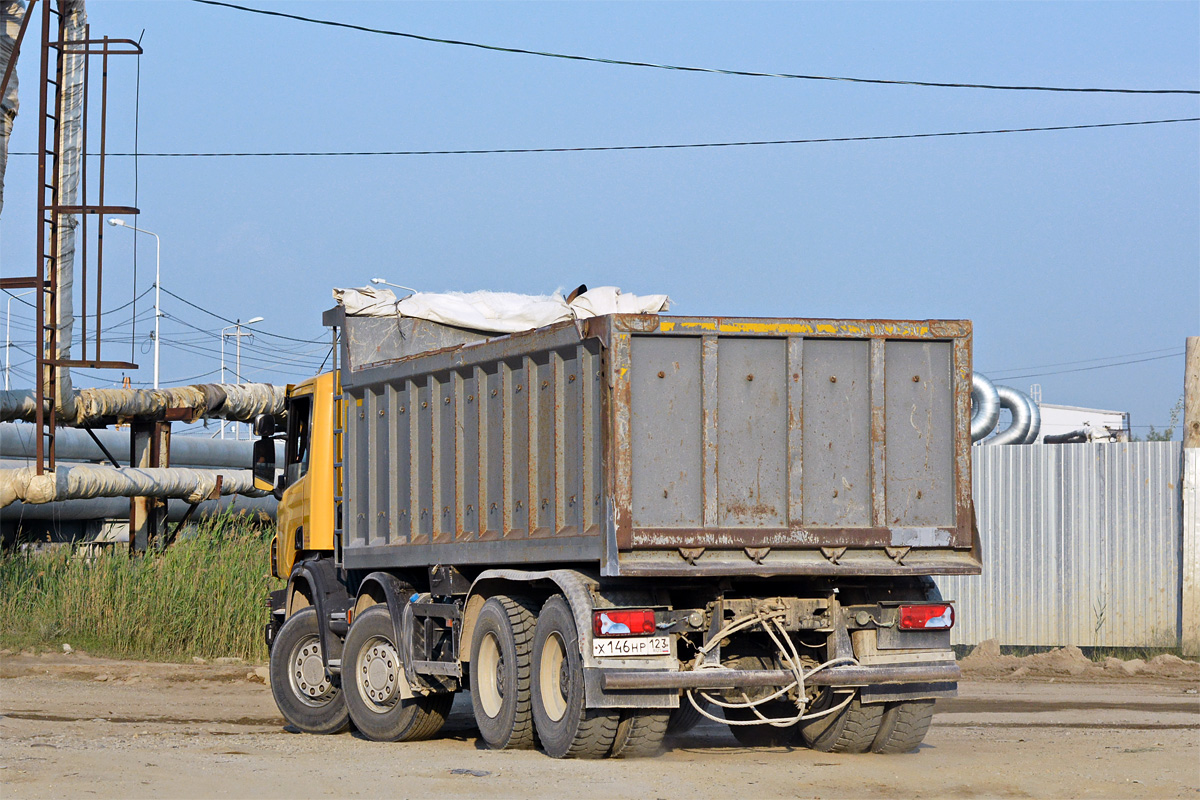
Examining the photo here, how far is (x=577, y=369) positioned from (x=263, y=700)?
7.31 m

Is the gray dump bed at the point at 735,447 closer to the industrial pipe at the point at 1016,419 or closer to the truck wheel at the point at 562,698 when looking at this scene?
the truck wheel at the point at 562,698

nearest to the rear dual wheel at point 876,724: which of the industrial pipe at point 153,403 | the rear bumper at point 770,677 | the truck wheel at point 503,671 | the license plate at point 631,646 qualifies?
the rear bumper at point 770,677

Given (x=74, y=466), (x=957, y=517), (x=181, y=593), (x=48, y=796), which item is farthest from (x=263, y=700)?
(x=957, y=517)

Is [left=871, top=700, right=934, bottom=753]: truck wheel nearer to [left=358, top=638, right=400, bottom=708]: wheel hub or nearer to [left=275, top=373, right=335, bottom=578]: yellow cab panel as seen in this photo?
[left=358, top=638, right=400, bottom=708]: wheel hub

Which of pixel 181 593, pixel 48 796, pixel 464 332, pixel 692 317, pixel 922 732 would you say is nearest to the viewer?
pixel 48 796

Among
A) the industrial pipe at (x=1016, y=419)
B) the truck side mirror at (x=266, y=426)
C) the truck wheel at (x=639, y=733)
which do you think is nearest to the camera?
the truck wheel at (x=639, y=733)

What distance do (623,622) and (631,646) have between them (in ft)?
0.50

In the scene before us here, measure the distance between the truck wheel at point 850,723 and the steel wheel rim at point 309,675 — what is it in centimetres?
431

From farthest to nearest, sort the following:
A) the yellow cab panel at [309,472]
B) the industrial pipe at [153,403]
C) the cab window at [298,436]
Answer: the industrial pipe at [153,403], the cab window at [298,436], the yellow cab panel at [309,472]

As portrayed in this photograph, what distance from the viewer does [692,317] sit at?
28.5 ft

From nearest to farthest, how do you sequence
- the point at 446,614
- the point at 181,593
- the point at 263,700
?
the point at 446,614 < the point at 263,700 < the point at 181,593

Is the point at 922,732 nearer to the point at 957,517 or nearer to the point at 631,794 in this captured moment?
the point at 957,517

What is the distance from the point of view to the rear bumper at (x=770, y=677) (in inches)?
335

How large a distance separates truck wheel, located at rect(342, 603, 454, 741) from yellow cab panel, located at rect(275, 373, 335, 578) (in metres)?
1.14
